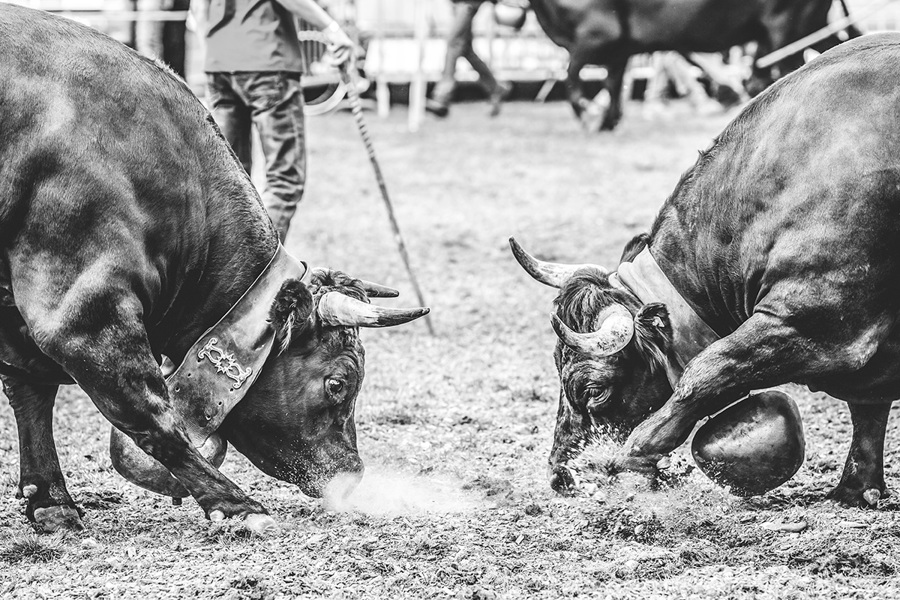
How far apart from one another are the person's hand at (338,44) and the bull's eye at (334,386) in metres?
3.03

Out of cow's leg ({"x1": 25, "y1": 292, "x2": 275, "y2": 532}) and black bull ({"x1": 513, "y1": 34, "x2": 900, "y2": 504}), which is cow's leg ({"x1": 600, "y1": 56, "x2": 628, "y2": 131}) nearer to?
black bull ({"x1": 513, "y1": 34, "x2": 900, "y2": 504})

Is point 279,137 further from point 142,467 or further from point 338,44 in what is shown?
point 142,467

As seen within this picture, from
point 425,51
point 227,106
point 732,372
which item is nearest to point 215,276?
point 732,372

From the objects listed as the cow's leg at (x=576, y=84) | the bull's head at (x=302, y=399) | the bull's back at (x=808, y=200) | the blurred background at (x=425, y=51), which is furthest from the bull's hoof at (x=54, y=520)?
the blurred background at (x=425, y=51)

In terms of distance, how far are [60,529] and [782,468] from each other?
272 cm

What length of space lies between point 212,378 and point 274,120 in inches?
114

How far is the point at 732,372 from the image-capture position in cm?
413

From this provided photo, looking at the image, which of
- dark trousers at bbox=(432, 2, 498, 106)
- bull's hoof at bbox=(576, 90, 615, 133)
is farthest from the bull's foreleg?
dark trousers at bbox=(432, 2, 498, 106)

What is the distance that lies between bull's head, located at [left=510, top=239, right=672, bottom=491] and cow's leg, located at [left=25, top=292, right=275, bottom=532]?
4.28 feet

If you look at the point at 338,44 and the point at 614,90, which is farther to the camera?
the point at 614,90

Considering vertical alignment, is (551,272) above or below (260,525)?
above

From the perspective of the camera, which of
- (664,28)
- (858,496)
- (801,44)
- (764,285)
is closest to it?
(764,285)

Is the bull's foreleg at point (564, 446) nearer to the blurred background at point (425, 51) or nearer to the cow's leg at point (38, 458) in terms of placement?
the cow's leg at point (38, 458)

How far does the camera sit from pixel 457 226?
35.7 feet
